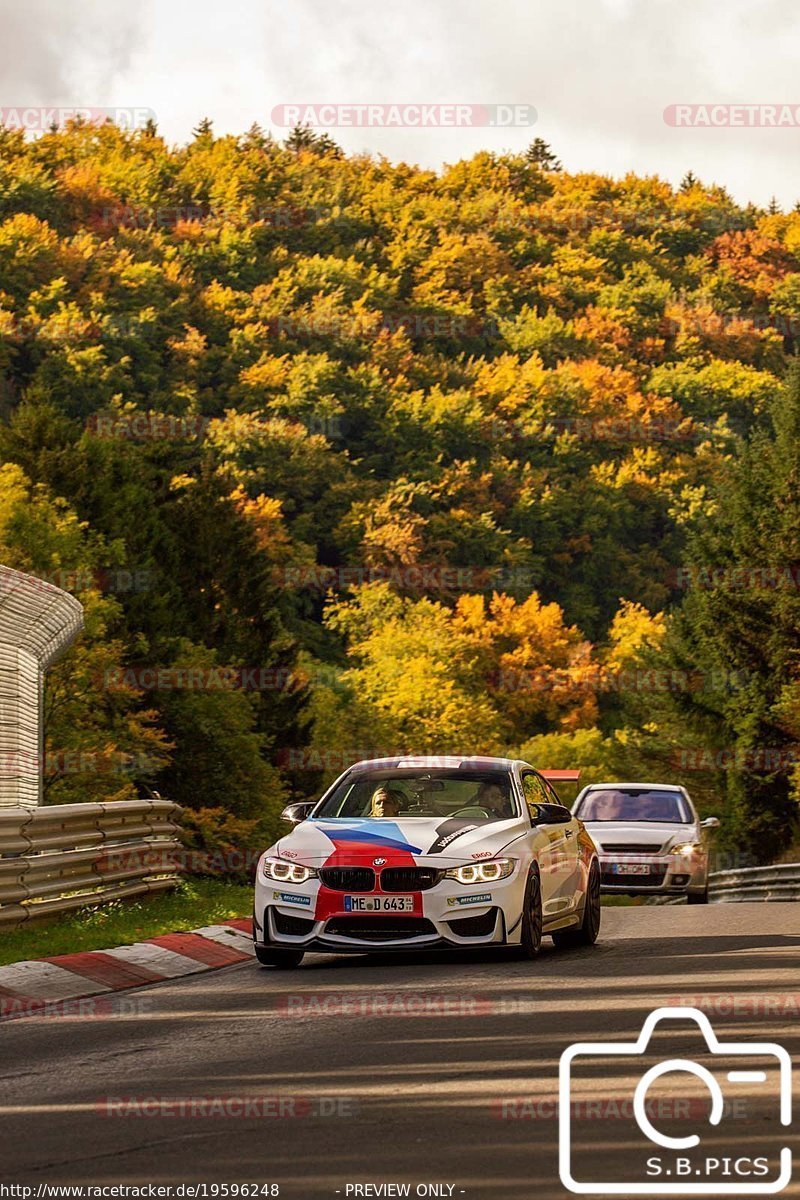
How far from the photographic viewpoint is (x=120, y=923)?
649 inches

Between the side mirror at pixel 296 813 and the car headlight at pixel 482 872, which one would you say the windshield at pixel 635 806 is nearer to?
the side mirror at pixel 296 813

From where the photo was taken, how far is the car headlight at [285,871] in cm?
1394

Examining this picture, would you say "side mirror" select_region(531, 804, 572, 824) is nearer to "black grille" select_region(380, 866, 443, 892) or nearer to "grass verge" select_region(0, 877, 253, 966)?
"black grille" select_region(380, 866, 443, 892)

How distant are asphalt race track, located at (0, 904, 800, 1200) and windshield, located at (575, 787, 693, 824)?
36.7 feet

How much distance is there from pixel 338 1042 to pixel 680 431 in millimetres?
100769

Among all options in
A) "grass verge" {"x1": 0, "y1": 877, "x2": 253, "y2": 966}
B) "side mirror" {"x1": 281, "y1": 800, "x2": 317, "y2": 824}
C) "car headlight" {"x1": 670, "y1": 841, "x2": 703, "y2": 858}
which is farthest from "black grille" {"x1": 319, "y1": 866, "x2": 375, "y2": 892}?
"car headlight" {"x1": 670, "y1": 841, "x2": 703, "y2": 858}

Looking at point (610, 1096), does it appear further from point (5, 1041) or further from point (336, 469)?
point (336, 469)

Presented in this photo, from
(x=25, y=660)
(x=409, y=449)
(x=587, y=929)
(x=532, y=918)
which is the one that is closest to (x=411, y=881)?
(x=532, y=918)

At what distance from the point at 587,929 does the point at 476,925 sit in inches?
92.8

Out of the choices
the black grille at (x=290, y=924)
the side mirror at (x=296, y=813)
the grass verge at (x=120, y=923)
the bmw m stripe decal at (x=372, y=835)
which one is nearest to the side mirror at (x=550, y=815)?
the bmw m stripe decal at (x=372, y=835)

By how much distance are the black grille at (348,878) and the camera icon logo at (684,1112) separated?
12.7ft

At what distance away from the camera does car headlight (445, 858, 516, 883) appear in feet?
45.1

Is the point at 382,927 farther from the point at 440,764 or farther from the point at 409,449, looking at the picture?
the point at 409,449

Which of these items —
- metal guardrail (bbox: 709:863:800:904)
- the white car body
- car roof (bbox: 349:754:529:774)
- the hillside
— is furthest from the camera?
the hillside
